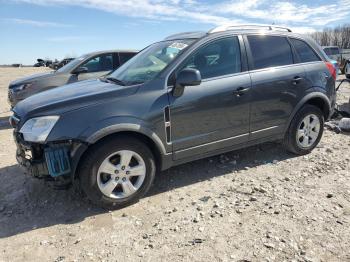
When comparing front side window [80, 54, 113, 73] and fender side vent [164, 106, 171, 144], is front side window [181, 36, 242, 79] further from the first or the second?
front side window [80, 54, 113, 73]

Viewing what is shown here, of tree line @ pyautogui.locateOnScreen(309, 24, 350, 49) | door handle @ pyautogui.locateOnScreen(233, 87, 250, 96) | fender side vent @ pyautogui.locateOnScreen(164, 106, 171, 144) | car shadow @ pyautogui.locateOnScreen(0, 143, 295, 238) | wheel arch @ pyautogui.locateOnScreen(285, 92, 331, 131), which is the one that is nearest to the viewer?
car shadow @ pyautogui.locateOnScreen(0, 143, 295, 238)

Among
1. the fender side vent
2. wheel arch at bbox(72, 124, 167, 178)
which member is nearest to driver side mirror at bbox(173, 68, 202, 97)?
the fender side vent

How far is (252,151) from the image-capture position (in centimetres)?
552

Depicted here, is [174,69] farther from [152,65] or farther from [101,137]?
[101,137]

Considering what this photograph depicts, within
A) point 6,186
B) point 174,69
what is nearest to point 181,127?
point 174,69

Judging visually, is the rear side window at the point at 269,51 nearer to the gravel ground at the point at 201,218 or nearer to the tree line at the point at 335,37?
the gravel ground at the point at 201,218

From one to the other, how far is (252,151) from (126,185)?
254cm

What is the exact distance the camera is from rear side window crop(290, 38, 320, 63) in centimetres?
503

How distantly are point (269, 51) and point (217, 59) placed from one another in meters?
0.93

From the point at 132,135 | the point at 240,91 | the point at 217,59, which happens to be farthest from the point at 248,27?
the point at 132,135

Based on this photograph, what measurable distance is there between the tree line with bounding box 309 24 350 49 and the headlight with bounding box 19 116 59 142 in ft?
215

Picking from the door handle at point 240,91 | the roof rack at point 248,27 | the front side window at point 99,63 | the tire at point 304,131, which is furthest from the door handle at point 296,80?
the front side window at point 99,63

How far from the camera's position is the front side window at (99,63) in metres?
8.77

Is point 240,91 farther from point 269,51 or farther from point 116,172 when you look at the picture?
point 116,172
